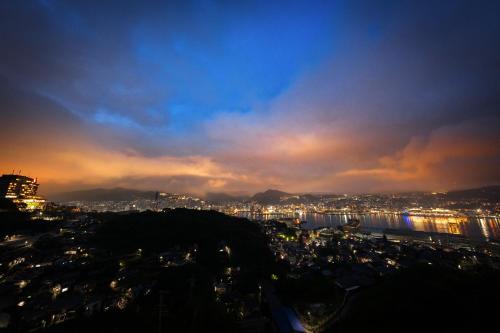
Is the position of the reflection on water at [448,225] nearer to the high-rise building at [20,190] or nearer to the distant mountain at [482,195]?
the high-rise building at [20,190]

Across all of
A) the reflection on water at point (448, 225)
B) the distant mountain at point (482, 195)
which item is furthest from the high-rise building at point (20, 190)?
the distant mountain at point (482, 195)

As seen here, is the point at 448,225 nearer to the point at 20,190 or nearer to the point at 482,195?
the point at 482,195

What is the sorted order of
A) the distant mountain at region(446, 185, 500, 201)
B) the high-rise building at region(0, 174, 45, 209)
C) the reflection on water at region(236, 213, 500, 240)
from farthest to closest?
the distant mountain at region(446, 185, 500, 201) → the reflection on water at region(236, 213, 500, 240) → the high-rise building at region(0, 174, 45, 209)

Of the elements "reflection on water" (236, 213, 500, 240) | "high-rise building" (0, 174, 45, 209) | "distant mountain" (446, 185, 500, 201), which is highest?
"distant mountain" (446, 185, 500, 201)

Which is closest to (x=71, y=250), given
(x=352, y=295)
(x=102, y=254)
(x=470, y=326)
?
(x=102, y=254)

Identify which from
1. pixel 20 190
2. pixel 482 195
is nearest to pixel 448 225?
pixel 482 195

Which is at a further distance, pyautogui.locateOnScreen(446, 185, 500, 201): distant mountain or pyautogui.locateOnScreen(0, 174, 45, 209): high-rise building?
pyautogui.locateOnScreen(446, 185, 500, 201): distant mountain

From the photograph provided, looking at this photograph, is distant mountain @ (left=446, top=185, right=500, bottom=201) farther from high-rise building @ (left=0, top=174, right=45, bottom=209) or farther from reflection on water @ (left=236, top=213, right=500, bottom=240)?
high-rise building @ (left=0, top=174, right=45, bottom=209)

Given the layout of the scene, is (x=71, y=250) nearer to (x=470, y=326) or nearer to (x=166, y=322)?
(x=166, y=322)

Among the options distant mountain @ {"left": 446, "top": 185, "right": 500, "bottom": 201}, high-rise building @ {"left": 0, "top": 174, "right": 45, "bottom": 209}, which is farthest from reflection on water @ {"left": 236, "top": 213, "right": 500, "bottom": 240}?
distant mountain @ {"left": 446, "top": 185, "right": 500, "bottom": 201}

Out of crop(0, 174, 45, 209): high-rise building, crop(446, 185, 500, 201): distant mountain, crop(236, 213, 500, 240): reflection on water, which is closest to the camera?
crop(0, 174, 45, 209): high-rise building
